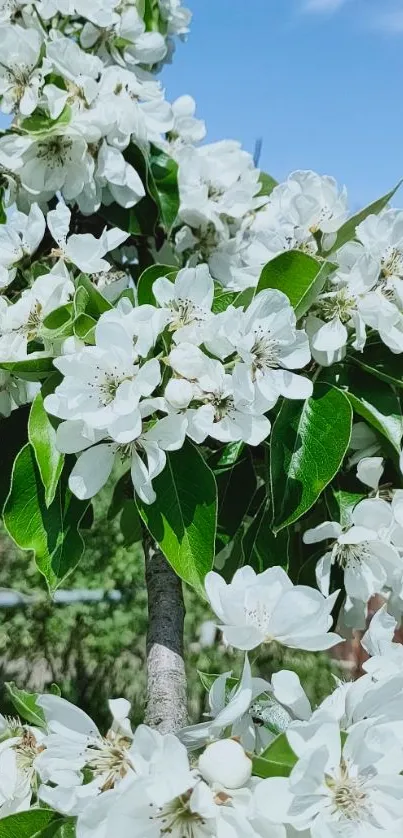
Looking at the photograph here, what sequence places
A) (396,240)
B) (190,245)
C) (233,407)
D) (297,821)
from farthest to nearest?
(190,245)
(396,240)
(233,407)
(297,821)

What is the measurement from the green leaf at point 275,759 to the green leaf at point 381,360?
22.1 inches

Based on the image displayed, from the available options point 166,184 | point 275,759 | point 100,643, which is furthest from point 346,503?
point 100,643

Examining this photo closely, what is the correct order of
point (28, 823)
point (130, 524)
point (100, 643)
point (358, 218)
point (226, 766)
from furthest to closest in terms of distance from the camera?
point (100, 643) < point (130, 524) < point (358, 218) < point (28, 823) < point (226, 766)

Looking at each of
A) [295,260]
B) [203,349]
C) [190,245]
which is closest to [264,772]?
[203,349]

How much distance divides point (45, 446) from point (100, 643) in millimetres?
2231

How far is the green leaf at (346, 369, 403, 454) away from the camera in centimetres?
109

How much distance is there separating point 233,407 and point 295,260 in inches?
7.4

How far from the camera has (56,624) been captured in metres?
3.09

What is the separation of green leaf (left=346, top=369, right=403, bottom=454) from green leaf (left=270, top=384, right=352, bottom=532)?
0.05m

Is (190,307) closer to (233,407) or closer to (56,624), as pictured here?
(233,407)

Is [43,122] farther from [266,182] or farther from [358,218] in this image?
[266,182]

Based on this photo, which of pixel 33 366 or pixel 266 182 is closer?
pixel 33 366

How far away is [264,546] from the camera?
3.83 ft

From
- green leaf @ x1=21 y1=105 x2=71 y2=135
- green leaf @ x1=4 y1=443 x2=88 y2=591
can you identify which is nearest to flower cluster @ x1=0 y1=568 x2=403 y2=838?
green leaf @ x1=4 y1=443 x2=88 y2=591
